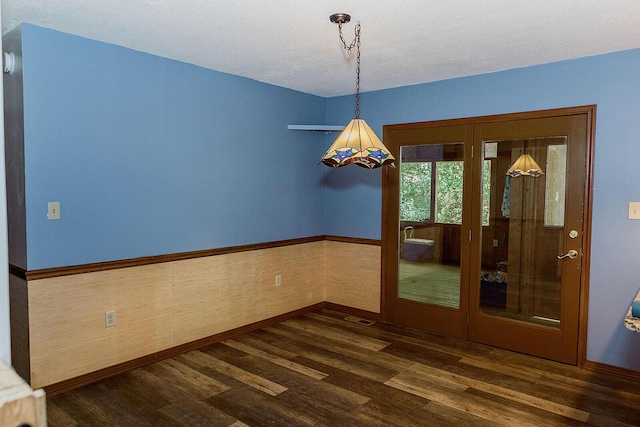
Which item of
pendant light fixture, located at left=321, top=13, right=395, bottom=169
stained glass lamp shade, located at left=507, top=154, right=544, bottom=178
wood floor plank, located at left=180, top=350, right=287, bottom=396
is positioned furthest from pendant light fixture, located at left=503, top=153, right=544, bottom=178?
wood floor plank, located at left=180, top=350, right=287, bottom=396

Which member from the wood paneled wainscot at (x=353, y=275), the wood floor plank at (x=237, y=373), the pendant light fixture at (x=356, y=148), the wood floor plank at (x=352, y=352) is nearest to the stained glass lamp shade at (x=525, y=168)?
the wood paneled wainscot at (x=353, y=275)

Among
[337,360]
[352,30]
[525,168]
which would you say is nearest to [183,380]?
[337,360]

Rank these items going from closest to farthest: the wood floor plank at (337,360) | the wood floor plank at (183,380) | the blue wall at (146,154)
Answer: the blue wall at (146,154), the wood floor plank at (183,380), the wood floor plank at (337,360)

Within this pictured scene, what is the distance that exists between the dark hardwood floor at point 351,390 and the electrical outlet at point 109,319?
402 millimetres

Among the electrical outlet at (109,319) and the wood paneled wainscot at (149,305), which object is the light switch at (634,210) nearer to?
the wood paneled wainscot at (149,305)

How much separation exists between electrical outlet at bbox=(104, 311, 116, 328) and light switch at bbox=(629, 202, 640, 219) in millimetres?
3976

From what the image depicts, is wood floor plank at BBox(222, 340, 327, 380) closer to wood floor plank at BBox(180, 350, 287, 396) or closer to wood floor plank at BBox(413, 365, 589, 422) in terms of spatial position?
wood floor plank at BBox(180, 350, 287, 396)

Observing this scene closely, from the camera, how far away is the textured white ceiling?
258 cm

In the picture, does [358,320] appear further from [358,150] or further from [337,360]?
[358,150]

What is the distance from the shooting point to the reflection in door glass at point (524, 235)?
373cm

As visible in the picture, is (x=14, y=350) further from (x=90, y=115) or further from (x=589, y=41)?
(x=589, y=41)

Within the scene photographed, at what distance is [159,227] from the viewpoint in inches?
145

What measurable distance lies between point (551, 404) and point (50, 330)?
135 inches

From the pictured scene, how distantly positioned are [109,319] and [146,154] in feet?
4.27
